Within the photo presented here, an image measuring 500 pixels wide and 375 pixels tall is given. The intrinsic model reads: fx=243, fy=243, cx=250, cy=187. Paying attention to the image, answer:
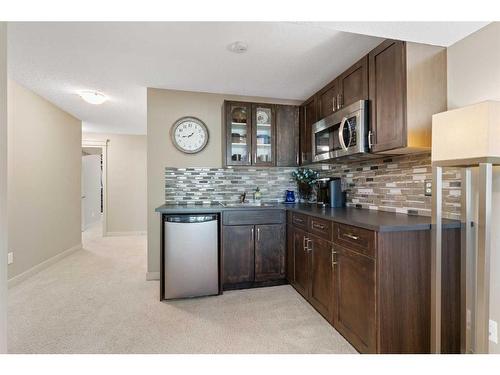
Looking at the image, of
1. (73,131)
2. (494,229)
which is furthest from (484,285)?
(73,131)

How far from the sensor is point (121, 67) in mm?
2494

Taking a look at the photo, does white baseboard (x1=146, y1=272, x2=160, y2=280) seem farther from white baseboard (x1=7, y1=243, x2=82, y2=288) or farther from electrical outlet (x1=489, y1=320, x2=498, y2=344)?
electrical outlet (x1=489, y1=320, x2=498, y2=344)

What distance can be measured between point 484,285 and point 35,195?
14.9 feet

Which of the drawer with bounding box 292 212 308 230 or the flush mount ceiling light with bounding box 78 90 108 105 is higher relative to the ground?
the flush mount ceiling light with bounding box 78 90 108 105

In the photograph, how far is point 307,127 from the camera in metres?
3.04

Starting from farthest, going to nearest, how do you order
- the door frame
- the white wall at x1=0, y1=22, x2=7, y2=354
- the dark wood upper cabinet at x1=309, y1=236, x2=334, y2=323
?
1. the door frame
2. the dark wood upper cabinet at x1=309, y1=236, x2=334, y2=323
3. the white wall at x1=0, y1=22, x2=7, y2=354

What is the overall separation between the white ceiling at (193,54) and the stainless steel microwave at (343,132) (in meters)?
0.54

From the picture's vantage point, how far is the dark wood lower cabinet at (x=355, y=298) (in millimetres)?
1496

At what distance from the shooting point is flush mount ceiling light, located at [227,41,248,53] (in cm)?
206

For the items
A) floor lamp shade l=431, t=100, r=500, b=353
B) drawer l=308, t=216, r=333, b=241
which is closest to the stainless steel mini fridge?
drawer l=308, t=216, r=333, b=241

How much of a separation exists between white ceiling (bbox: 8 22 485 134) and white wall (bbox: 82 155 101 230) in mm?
4631

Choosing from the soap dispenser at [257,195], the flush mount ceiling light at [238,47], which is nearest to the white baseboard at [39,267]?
the soap dispenser at [257,195]
